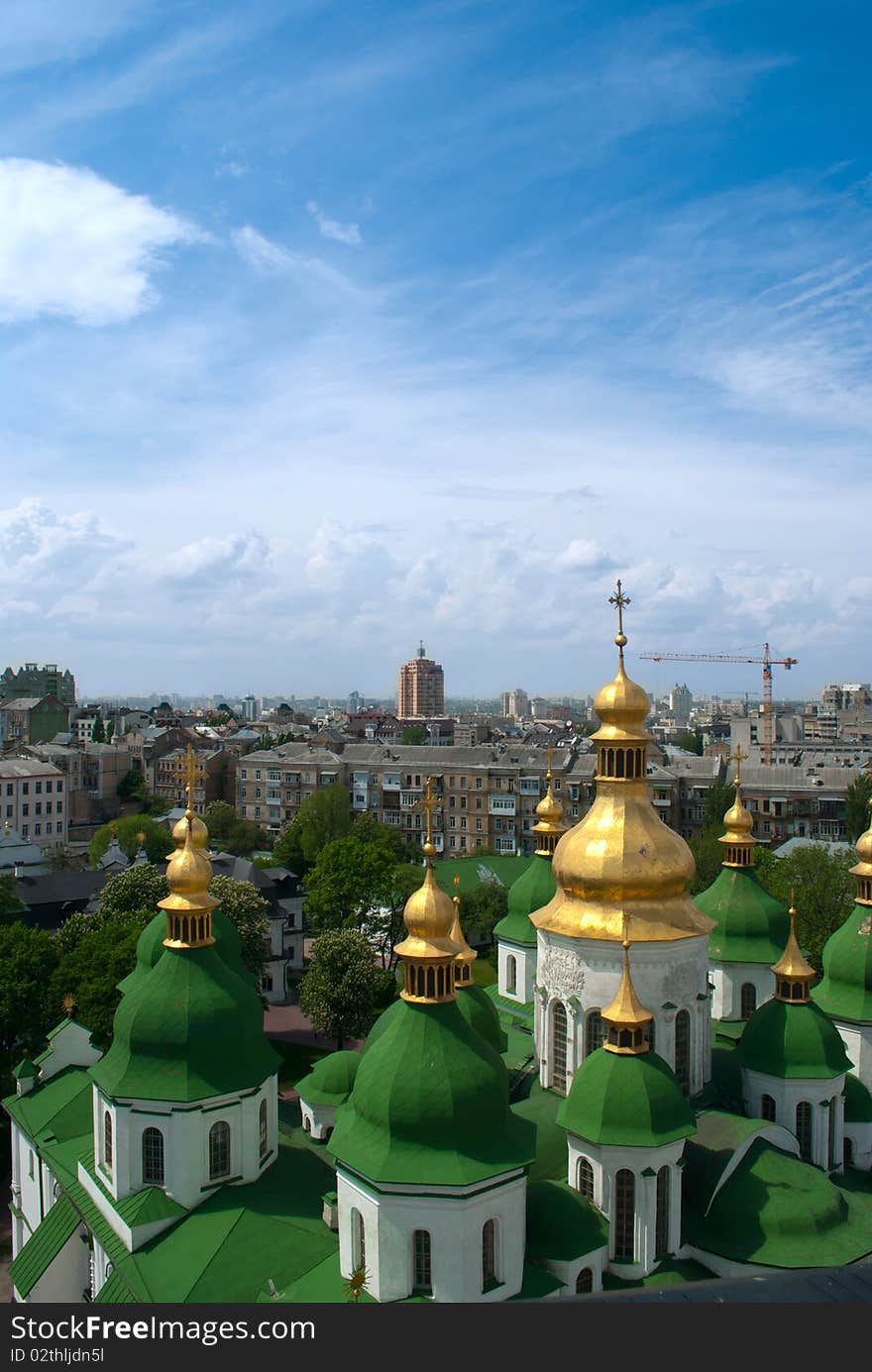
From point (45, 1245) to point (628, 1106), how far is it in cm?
1228

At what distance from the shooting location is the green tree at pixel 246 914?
112 ft

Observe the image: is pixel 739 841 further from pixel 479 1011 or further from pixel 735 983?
pixel 479 1011

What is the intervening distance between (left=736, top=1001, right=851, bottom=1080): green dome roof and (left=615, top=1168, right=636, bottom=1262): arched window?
16.4 ft

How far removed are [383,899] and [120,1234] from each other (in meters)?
23.4

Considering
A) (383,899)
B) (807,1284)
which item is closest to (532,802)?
(383,899)

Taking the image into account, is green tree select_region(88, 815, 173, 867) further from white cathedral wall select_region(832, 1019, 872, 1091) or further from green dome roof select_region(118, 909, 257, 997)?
white cathedral wall select_region(832, 1019, 872, 1091)

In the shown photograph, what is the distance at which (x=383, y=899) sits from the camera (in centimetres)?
4066

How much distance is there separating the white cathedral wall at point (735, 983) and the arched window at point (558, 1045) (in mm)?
6669

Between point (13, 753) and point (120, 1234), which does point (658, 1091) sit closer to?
point (120, 1234)

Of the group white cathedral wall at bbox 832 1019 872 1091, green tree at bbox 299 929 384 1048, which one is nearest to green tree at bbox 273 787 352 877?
green tree at bbox 299 929 384 1048

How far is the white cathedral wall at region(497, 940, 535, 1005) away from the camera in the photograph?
2733 cm

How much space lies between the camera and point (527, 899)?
27.7 metres

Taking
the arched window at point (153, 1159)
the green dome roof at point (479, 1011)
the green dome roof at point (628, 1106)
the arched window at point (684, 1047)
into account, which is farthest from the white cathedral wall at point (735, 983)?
the arched window at point (153, 1159)

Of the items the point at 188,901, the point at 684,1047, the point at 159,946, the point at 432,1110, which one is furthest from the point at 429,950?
the point at 159,946
